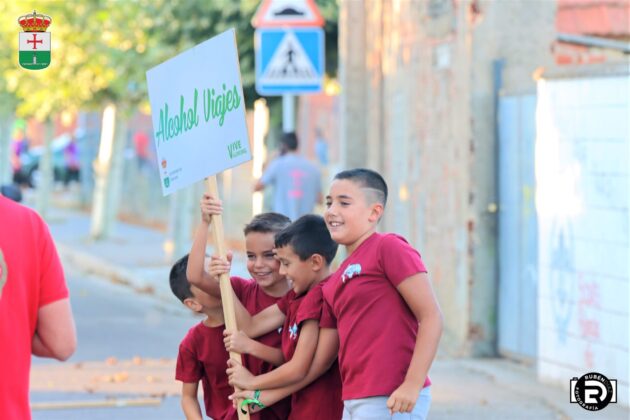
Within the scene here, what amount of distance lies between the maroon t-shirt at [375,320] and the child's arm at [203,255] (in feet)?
1.84

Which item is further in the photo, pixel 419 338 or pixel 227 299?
pixel 227 299

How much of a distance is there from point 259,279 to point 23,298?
1.62m

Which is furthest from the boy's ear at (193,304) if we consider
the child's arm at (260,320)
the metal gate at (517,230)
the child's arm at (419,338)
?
the metal gate at (517,230)

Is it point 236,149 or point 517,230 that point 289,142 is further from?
point 236,149

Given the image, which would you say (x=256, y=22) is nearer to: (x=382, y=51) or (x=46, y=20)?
(x=382, y=51)

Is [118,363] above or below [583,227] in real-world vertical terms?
below

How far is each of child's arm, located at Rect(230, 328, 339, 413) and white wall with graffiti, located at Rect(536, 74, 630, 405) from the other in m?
4.15

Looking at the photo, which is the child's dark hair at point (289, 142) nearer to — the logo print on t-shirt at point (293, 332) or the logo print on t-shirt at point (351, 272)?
the logo print on t-shirt at point (293, 332)

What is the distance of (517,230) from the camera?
459 inches

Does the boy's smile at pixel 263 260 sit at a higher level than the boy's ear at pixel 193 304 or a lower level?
higher

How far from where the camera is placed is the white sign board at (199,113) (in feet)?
18.7

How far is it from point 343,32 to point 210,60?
10.2 metres

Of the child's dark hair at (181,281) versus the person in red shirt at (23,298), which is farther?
the child's dark hair at (181,281)

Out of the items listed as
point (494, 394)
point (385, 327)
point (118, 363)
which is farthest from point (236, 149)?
point (118, 363)
